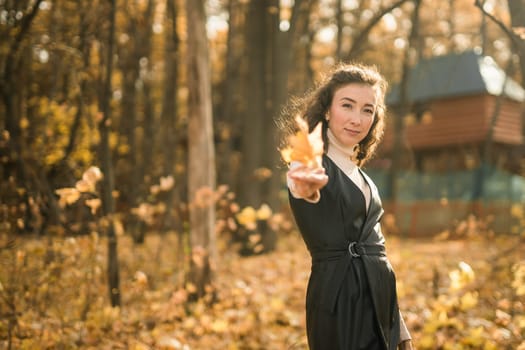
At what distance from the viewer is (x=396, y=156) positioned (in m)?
17.9

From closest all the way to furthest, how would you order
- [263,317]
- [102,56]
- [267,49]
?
[263,317]
[102,56]
[267,49]

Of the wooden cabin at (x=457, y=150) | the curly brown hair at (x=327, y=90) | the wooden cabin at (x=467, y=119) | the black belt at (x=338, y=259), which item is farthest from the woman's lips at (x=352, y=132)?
the wooden cabin at (x=467, y=119)

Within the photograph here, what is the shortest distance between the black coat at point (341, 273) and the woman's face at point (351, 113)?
0.58ft

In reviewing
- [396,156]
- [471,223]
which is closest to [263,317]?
[471,223]

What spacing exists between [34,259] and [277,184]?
650 centimetres

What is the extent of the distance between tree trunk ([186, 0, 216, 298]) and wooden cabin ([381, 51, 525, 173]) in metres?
17.0

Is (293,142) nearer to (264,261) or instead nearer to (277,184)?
(264,261)

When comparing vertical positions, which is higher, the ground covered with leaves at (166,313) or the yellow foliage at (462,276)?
the yellow foliage at (462,276)

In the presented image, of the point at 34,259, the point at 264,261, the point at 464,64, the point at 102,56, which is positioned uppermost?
the point at 464,64

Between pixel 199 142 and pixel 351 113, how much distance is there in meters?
4.19

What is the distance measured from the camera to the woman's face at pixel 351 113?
8.78 feet

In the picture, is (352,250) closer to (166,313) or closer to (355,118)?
(355,118)

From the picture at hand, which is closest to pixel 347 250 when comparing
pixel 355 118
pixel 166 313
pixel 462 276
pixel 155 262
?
pixel 355 118

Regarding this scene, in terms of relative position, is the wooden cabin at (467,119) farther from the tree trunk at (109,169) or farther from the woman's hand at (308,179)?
the woman's hand at (308,179)
